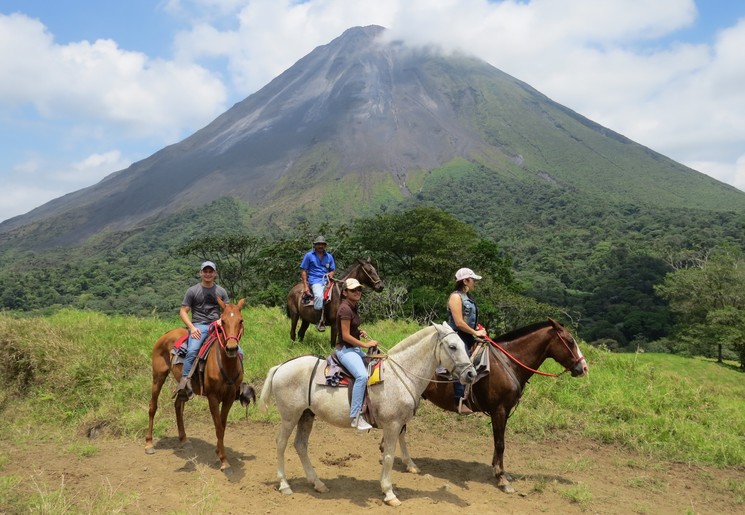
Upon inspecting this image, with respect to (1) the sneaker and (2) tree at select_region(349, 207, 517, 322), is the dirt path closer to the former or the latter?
(1) the sneaker

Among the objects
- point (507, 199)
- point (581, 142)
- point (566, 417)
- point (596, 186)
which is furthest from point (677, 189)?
point (566, 417)

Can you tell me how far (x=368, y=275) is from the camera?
30.4 feet

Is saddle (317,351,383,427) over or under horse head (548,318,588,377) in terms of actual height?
under

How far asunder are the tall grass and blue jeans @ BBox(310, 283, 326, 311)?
1.62 m

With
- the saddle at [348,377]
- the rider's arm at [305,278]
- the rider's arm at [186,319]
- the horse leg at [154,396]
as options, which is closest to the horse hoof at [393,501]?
the saddle at [348,377]

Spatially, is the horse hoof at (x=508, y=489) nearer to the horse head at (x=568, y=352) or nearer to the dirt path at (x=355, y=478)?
the dirt path at (x=355, y=478)

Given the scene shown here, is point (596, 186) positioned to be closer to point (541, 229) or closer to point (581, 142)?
point (581, 142)

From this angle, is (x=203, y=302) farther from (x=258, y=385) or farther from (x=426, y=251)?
(x=426, y=251)

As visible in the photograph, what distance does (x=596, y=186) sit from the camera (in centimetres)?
15475

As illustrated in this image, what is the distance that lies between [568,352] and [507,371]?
2.92 ft

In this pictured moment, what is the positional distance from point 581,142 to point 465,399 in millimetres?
194273

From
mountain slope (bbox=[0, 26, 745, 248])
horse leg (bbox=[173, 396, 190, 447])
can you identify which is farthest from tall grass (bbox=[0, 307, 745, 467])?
mountain slope (bbox=[0, 26, 745, 248])

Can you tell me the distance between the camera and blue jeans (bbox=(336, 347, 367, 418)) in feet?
18.1

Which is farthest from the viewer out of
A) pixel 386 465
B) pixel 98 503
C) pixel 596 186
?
pixel 596 186
